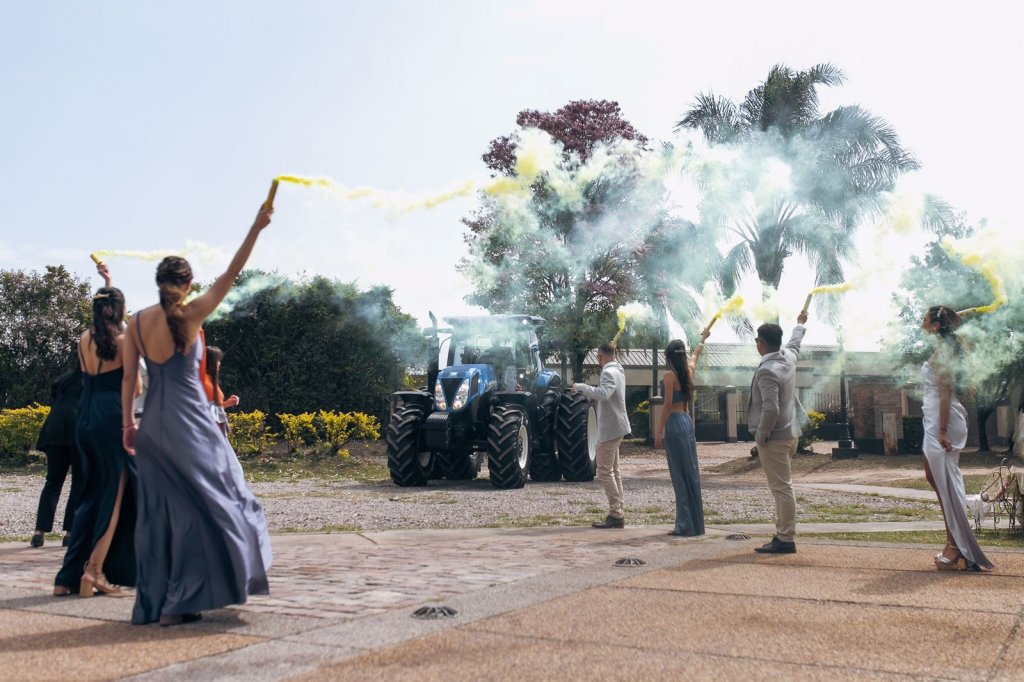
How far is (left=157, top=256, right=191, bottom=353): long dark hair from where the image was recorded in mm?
4871

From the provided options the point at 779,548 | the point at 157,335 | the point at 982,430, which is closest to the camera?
the point at 157,335

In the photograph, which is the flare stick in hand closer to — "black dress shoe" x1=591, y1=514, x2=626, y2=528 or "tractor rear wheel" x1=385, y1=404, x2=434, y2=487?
"black dress shoe" x1=591, y1=514, x2=626, y2=528

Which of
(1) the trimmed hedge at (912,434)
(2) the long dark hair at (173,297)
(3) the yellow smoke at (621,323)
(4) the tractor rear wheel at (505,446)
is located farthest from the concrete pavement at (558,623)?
(1) the trimmed hedge at (912,434)

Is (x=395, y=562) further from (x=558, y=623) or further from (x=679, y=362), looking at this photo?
(x=679, y=362)

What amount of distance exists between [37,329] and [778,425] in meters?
25.0

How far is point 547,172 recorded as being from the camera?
20.5 m

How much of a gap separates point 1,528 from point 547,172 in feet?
43.8

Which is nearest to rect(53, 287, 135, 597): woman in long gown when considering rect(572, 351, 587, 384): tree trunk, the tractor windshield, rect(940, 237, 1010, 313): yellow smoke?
rect(940, 237, 1010, 313): yellow smoke

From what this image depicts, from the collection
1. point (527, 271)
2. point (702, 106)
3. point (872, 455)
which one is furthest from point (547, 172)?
point (872, 455)

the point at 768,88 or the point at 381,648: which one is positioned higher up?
the point at 768,88

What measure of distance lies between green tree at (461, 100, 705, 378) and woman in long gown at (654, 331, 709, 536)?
467 inches

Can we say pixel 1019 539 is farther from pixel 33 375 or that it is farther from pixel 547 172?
pixel 33 375

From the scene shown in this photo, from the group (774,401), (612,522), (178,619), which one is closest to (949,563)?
(774,401)

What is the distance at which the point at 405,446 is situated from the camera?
584 inches
